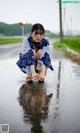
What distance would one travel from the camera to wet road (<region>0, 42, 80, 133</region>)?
4570 millimetres

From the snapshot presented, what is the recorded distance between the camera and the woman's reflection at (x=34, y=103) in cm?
481

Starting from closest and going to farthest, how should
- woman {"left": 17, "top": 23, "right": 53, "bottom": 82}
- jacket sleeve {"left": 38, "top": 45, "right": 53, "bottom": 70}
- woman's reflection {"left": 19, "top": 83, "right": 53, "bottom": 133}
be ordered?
woman's reflection {"left": 19, "top": 83, "right": 53, "bottom": 133} < woman {"left": 17, "top": 23, "right": 53, "bottom": 82} < jacket sleeve {"left": 38, "top": 45, "right": 53, "bottom": 70}

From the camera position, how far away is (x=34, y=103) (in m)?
6.05

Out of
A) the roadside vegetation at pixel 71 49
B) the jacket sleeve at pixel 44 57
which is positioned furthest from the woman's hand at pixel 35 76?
the roadside vegetation at pixel 71 49

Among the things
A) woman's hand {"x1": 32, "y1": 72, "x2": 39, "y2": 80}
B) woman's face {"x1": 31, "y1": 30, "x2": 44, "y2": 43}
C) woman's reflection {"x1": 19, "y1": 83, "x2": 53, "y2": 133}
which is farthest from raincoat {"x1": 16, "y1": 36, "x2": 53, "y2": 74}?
woman's reflection {"x1": 19, "y1": 83, "x2": 53, "y2": 133}

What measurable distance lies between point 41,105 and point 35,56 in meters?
3.12

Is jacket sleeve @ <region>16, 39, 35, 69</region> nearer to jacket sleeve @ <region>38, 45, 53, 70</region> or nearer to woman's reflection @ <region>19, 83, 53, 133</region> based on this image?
jacket sleeve @ <region>38, 45, 53, 70</region>

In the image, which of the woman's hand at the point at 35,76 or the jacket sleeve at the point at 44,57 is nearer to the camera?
the woman's hand at the point at 35,76

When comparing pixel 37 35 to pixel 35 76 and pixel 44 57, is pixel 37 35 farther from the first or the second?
pixel 35 76

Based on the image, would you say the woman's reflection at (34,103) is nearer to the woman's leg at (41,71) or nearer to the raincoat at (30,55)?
the woman's leg at (41,71)

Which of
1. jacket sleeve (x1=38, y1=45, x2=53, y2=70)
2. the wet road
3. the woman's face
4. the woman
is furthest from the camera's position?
jacket sleeve (x1=38, y1=45, x2=53, y2=70)

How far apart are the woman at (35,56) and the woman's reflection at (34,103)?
494mm

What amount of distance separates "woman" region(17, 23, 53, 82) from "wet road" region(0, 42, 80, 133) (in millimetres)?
289

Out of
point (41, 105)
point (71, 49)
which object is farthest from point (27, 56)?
point (71, 49)
